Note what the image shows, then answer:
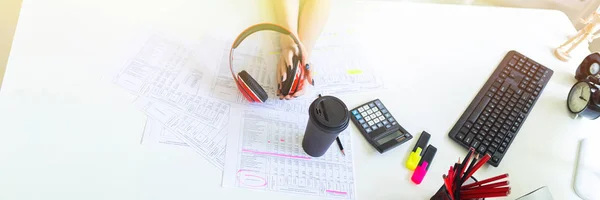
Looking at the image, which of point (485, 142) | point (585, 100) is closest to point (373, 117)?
point (485, 142)

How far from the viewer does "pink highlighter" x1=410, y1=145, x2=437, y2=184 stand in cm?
74

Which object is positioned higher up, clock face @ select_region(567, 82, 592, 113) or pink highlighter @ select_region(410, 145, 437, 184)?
clock face @ select_region(567, 82, 592, 113)

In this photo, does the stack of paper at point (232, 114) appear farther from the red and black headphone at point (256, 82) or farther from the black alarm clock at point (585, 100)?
the black alarm clock at point (585, 100)

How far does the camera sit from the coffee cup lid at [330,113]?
630 millimetres

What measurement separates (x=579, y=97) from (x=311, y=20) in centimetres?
70

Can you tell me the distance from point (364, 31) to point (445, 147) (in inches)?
14.9

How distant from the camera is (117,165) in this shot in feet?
2.10

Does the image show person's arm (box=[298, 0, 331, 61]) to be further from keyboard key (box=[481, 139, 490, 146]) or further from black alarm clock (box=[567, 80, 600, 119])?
black alarm clock (box=[567, 80, 600, 119])

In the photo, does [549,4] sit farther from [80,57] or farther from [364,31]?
[80,57]

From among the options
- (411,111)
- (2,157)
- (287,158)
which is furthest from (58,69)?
(411,111)

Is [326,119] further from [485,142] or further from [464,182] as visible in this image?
[485,142]

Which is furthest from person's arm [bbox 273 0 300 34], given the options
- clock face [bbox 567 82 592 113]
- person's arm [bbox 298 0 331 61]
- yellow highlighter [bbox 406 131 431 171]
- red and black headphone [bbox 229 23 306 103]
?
clock face [bbox 567 82 592 113]

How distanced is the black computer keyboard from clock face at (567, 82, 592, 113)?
0.22 feet

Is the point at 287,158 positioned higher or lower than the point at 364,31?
lower
